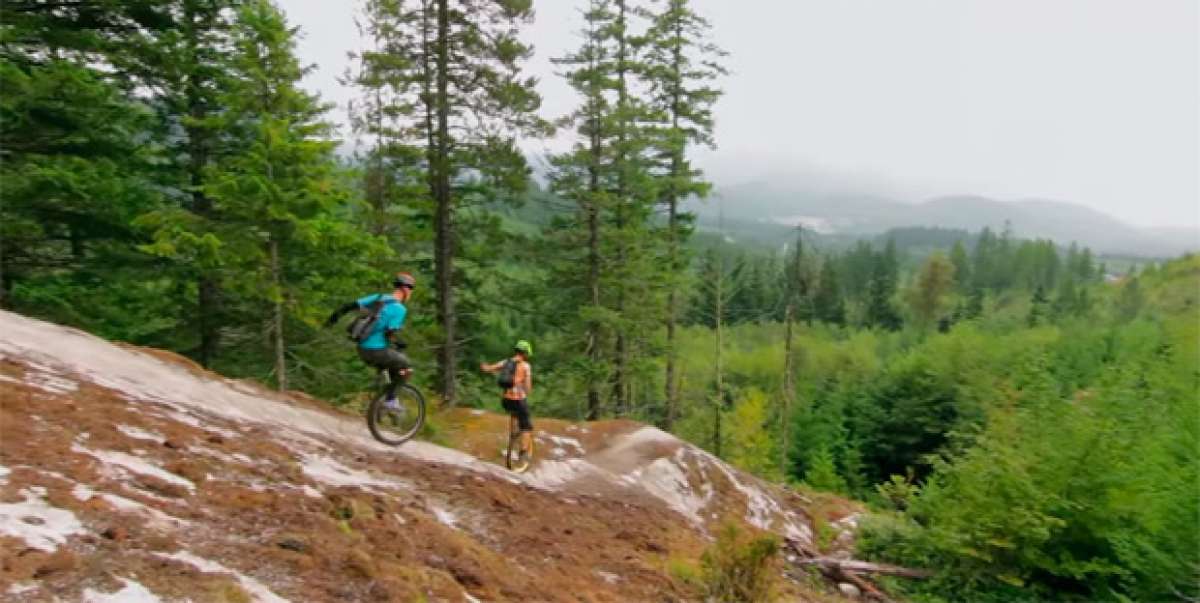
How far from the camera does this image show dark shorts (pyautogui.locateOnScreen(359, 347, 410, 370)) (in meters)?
9.49

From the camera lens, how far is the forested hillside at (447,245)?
12.3 metres

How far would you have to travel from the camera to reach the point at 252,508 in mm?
5836

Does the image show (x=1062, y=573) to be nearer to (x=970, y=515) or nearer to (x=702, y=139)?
(x=970, y=515)

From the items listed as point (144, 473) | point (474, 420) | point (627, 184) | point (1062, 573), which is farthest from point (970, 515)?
point (627, 184)

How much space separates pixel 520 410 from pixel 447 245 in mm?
8721

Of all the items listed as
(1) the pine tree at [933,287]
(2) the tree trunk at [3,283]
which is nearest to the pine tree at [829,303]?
(1) the pine tree at [933,287]

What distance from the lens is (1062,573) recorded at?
1206cm

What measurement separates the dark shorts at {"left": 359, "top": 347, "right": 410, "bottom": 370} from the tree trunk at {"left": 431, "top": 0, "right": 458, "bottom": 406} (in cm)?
920

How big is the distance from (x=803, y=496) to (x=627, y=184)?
1205 centimetres

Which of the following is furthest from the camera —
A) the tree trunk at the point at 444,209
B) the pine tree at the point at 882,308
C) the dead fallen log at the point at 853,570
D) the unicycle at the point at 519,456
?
the pine tree at the point at 882,308

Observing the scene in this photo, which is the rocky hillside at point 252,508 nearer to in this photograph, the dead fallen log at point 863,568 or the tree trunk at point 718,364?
the dead fallen log at point 863,568

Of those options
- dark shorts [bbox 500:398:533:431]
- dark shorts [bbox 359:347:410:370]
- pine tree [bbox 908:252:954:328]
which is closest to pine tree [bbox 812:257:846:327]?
pine tree [bbox 908:252:954:328]

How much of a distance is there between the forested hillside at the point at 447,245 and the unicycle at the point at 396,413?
535 cm

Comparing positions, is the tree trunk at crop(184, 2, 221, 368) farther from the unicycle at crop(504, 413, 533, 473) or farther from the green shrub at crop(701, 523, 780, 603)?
the green shrub at crop(701, 523, 780, 603)
